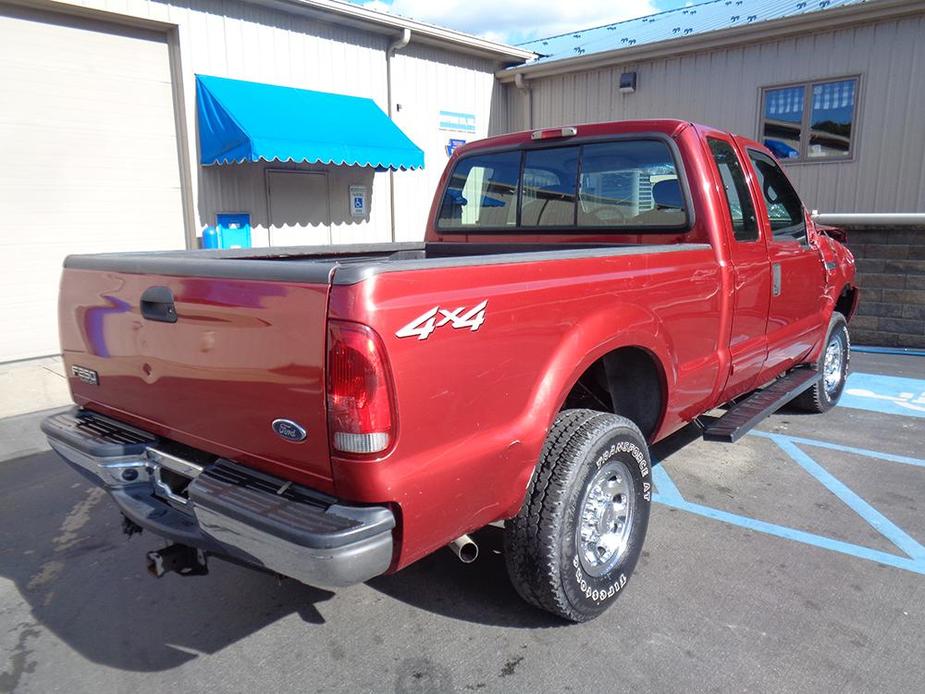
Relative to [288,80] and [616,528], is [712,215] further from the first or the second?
[288,80]

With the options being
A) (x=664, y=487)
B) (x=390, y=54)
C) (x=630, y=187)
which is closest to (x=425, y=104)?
(x=390, y=54)

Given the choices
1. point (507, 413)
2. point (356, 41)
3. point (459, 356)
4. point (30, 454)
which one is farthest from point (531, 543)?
point (356, 41)

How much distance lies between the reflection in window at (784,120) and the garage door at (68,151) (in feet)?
29.0

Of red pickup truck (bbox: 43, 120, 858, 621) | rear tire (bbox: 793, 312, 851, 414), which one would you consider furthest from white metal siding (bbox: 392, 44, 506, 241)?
red pickup truck (bbox: 43, 120, 858, 621)

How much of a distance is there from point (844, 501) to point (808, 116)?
8.36 m

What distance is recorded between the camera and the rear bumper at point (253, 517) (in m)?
2.05

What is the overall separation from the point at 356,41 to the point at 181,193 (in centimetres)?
384

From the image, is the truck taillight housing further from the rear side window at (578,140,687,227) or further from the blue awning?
the blue awning

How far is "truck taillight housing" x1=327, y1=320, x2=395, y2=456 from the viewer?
6.58 feet

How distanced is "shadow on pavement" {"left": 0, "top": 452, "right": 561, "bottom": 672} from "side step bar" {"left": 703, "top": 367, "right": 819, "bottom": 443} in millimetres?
1350

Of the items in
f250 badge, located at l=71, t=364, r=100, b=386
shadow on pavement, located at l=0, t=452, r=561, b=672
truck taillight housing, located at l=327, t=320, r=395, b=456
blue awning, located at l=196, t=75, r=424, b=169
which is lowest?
shadow on pavement, located at l=0, t=452, r=561, b=672

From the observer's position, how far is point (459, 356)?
7.32 ft

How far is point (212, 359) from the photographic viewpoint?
7.86ft

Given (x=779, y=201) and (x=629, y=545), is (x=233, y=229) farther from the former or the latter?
(x=629, y=545)
